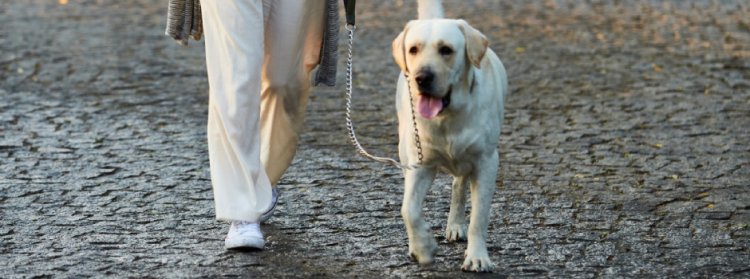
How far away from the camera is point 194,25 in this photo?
6.42m

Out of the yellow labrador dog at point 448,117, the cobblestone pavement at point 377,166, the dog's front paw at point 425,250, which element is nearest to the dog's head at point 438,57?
the yellow labrador dog at point 448,117

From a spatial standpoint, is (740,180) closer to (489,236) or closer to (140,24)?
(489,236)

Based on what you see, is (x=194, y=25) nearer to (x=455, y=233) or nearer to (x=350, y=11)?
(x=350, y=11)

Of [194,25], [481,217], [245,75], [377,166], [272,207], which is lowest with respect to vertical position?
[377,166]

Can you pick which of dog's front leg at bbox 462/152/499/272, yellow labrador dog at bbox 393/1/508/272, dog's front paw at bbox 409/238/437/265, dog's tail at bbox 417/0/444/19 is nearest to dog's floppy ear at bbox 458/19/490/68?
yellow labrador dog at bbox 393/1/508/272

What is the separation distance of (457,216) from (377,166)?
1.84 meters

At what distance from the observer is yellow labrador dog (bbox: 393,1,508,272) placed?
560 centimetres

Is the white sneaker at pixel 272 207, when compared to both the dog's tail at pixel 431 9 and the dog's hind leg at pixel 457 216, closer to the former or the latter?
the dog's hind leg at pixel 457 216

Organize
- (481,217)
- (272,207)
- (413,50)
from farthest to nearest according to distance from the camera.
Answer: (272,207) < (481,217) < (413,50)

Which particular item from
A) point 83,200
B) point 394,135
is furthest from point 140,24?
point 83,200

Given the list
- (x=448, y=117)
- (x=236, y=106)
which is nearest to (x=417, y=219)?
(x=448, y=117)

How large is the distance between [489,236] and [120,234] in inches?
67.3

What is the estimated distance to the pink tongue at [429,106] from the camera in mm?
5625

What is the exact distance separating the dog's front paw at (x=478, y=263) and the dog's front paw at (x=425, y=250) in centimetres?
15
